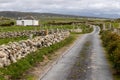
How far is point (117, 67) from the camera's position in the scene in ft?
67.0

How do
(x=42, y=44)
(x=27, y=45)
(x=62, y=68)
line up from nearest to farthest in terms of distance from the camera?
1. (x=62, y=68)
2. (x=27, y=45)
3. (x=42, y=44)

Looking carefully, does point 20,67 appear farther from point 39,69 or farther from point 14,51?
point 39,69

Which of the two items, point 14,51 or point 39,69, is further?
point 39,69

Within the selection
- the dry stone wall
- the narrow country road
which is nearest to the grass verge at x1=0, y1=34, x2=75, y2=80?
the dry stone wall

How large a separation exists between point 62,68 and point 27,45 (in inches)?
185

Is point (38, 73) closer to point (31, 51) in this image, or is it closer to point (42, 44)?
point (31, 51)

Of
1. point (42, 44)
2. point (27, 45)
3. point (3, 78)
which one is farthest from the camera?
point (42, 44)

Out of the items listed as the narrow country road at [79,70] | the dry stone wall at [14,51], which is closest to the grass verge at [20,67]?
the dry stone wall at [14,51]

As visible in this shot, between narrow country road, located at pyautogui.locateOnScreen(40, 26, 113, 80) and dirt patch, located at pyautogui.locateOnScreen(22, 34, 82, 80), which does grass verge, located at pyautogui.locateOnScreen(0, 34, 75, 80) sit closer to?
dirt patch, located at pyautogui.locateOnScreen(22, 34, 82, 80)

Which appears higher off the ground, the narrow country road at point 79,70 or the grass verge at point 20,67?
the grass verge at point 20,67

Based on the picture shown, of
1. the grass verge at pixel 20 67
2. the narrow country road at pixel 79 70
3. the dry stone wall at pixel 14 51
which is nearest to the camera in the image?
the grass verge at pixel 20 67

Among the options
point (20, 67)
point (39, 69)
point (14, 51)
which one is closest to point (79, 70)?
point (39, 69)

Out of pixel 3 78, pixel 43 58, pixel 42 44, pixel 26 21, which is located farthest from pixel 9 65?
pixel 26 21

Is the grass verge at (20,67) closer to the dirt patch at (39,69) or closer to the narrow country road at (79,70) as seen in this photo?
the dirt patch at (39,69)
